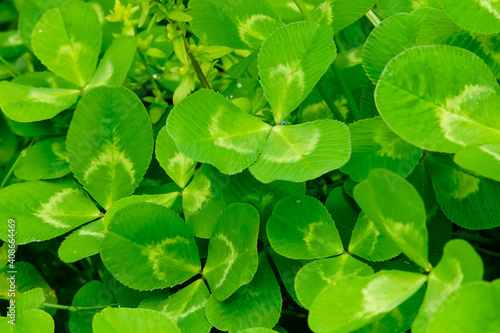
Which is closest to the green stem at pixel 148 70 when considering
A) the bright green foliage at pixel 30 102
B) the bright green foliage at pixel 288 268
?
the bright green foliage at pixel 30 102

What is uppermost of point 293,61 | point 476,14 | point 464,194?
point 476,14

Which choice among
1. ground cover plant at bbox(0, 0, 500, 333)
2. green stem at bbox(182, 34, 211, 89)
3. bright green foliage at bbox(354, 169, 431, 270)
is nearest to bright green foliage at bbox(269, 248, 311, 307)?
ground cover plant at bbox(0, 0, 500, 333)

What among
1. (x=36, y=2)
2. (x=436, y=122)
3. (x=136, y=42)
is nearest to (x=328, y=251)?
(x=436, y=122)

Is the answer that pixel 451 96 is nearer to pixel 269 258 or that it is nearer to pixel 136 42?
pixel 269 258

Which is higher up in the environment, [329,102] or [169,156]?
[329,102]

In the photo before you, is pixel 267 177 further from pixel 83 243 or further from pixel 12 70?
pixel 12 70

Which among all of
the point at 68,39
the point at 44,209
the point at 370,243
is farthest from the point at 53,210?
the point at 370,243
